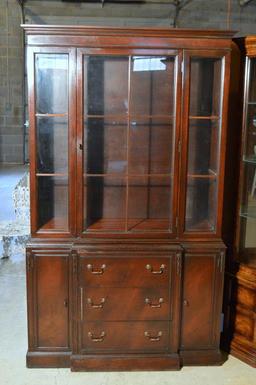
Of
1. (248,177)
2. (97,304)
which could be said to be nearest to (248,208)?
(248,177)

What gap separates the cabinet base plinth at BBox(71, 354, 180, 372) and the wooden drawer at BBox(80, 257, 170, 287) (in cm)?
42

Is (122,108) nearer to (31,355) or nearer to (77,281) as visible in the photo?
(77,281)

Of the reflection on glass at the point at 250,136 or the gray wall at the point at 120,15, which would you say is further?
the gray wall at the point at 120,15

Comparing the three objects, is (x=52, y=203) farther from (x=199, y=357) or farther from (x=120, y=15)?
(x=120, y=15)

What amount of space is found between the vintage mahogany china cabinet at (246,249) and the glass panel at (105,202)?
2.38 feet

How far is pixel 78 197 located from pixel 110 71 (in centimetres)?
75

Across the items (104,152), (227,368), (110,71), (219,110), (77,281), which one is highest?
(110,71)

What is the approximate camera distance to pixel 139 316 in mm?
2535

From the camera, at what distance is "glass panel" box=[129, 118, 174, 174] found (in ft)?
8.59

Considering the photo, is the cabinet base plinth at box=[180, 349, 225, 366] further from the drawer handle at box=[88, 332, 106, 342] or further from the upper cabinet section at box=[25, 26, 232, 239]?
the upper cabinet section at box=[25, 26, 232, 239]

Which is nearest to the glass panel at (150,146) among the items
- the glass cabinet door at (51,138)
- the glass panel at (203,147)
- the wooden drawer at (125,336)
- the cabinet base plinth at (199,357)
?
the glass panel at (203,147)

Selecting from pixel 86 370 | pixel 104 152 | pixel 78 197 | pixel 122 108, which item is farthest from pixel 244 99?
pixel 86 370

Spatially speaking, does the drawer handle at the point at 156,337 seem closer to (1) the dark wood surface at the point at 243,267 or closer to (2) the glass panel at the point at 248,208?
(1) the dark wood surface at the point at 243,267

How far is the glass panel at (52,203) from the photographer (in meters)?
2.54
